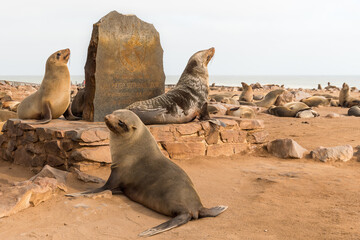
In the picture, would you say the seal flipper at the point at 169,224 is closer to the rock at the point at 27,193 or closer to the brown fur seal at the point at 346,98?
the rock at the point at 27,193

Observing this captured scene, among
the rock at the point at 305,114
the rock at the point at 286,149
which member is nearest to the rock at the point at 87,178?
the rock at the point at 286,149

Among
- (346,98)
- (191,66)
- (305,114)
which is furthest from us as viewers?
(346,98)

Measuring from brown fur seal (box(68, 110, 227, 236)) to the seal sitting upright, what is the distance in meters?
2.00

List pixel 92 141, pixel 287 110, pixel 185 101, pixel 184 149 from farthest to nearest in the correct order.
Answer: pixel 287 110
pixel 185 101
pixel 184 149
pixel 92 141

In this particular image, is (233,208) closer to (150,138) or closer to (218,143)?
(150,138)

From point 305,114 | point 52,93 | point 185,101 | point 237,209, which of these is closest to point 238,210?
point 237,209

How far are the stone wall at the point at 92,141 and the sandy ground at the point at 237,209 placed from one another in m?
0.28

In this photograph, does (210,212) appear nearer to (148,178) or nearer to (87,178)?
(148,178)

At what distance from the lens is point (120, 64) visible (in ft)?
22.0

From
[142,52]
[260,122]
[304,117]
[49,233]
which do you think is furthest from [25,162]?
[304,117]

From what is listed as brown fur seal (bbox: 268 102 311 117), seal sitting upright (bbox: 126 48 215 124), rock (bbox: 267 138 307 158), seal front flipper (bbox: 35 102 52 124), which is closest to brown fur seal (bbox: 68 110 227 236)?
seal sitting upright (bbox: 126 48 215 124)

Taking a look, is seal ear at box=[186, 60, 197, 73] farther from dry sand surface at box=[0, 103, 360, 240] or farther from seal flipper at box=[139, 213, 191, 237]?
seal flipper at box=[139, 213, 191, 237]

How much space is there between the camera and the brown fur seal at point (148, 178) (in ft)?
11.1

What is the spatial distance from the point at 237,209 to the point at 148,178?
987 mm
